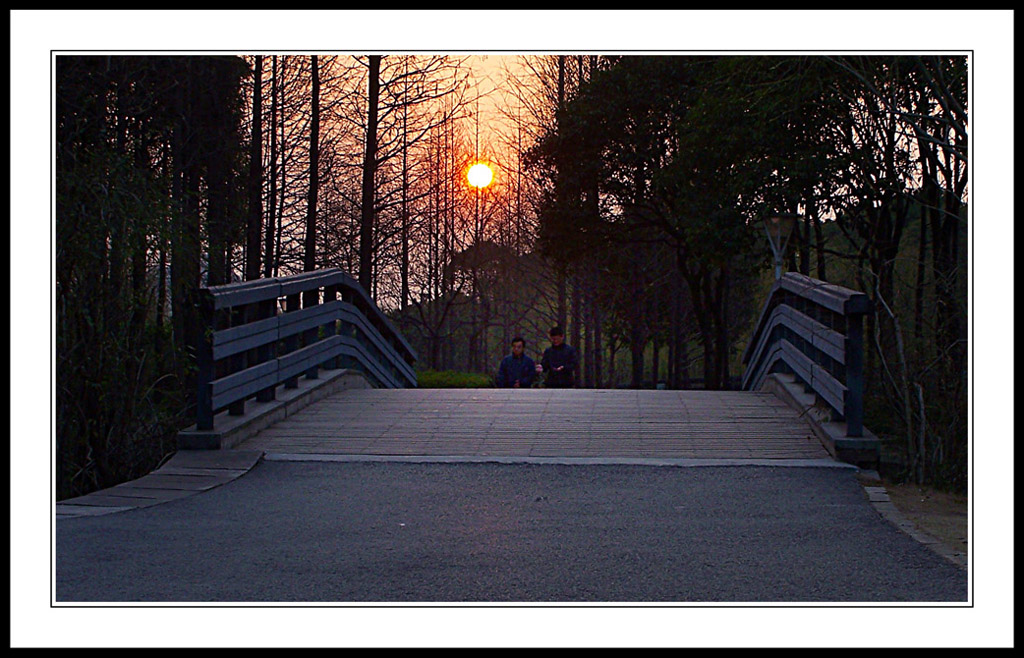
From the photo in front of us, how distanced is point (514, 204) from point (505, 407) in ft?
78.4

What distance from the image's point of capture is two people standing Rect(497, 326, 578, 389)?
14344 mm

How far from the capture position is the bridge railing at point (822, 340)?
6340mm

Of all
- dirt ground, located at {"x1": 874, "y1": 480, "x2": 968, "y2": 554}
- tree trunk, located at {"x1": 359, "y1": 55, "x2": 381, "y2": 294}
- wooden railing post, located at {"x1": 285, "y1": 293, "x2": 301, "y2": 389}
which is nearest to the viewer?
dirt ground, located at {"x1": 874, "y1": 480, "x2": 968, "y2": 554}

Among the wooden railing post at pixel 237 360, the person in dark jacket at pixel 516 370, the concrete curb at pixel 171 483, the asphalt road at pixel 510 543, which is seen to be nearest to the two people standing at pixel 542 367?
the person in dark jacket at pixel 516 370

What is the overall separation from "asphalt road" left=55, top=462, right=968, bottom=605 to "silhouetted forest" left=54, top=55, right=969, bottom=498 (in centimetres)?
155

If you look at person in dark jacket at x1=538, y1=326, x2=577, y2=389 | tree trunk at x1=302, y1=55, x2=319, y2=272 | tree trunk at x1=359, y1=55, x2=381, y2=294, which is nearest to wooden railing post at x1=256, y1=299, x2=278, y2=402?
person in dark jacket at x1=538, y1=326, x2=577, y2=389

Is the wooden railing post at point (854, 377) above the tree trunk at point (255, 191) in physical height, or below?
below

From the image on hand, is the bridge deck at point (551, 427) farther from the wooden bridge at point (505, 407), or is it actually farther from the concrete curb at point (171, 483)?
the concrete curb at point (171, 483)

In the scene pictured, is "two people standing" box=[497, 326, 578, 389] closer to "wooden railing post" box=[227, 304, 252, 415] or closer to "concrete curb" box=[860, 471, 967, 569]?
"wooden railing post" box=[227, 304, 252, 415]

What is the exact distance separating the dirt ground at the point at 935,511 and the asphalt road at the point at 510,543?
188mm

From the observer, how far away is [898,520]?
4836 mm

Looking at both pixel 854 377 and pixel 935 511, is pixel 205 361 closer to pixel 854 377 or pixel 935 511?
pixel 854 377

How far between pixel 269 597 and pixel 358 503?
5.48 feet

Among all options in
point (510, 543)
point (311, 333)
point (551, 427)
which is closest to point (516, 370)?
point (311, 333)
